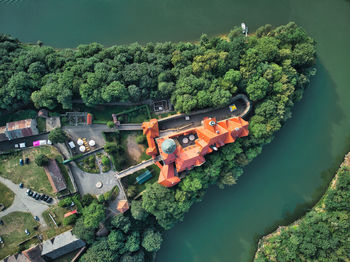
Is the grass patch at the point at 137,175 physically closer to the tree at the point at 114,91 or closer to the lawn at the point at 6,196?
the tree at the point at 114,91

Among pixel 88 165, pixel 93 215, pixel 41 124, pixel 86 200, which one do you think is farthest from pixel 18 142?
pixel 93 215

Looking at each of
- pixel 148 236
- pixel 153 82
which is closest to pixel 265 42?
pixel 153 82

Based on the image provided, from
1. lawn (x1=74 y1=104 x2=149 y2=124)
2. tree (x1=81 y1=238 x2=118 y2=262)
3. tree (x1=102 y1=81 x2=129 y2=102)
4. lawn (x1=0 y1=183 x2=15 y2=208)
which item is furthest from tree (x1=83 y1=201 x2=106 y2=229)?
tree (x1=102 y1=81 x2=129 y2=102)

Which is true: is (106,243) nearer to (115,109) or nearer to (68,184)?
(68,184)

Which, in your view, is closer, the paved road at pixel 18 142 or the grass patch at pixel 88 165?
the grass patch at pixel 88 165

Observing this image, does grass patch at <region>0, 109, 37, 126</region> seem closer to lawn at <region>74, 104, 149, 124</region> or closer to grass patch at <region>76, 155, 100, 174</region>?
lawn at <region>74, 104, 149, 124</region>

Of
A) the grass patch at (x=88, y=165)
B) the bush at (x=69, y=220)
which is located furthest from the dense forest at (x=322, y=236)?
the grass patch at (x=88, y=165)
